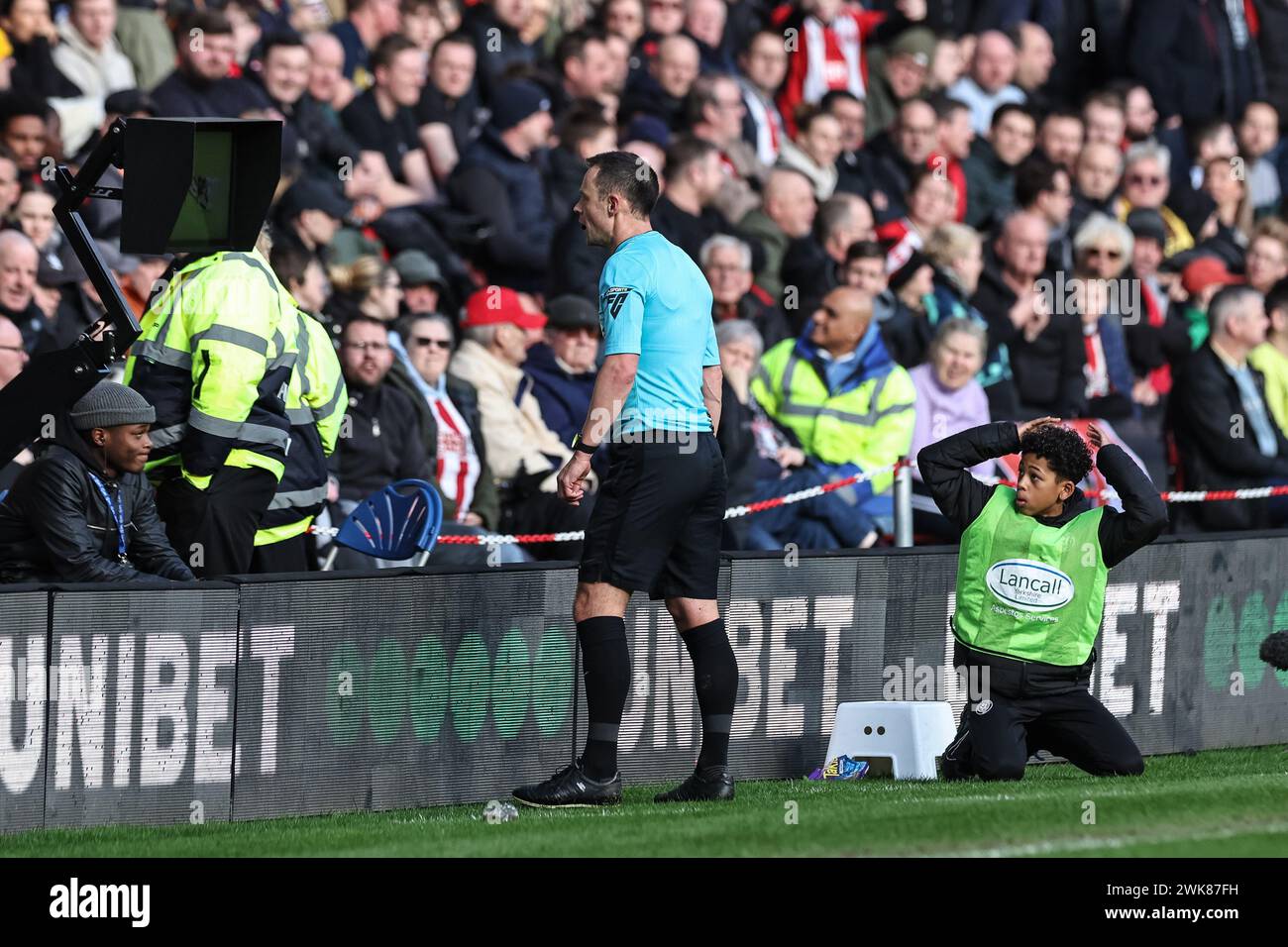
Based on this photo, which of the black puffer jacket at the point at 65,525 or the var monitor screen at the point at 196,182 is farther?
the black puffer jacket at the point at 65,525

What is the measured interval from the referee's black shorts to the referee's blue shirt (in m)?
0.09

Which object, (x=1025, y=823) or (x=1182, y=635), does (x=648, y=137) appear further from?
(x=1025, y=823)

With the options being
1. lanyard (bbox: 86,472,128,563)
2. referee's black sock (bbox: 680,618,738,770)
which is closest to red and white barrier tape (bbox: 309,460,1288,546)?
lanyard (bbox: 86,472,128,563)

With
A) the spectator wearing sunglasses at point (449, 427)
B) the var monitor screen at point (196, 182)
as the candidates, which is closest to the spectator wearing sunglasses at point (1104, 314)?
the spectator wearing sunglasses at point (449, 427)

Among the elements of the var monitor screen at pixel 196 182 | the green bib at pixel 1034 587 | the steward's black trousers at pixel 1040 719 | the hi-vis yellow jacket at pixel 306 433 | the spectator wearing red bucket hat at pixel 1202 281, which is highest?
the spectator wearing red bucket hat at pixel 1202 281

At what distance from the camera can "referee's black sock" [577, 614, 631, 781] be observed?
29.2ft

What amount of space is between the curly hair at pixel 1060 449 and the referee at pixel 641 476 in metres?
1.64

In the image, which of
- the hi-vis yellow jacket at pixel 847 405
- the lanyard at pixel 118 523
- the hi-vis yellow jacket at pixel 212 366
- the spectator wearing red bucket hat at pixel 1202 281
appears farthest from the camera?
the spectator wearing red bucket hat at pixel 1202 281

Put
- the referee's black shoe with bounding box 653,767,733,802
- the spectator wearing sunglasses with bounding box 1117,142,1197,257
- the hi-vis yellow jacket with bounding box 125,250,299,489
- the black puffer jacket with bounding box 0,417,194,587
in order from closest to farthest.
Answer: the referee's black shoe with bounding box 653,767,733,802 < the black puffer jacket with bounding box 0,417,194,587 < the hi-vis yellow jacket with bounding box 125,250,299,489 < the spectator wearing sunglasses with bounding box 1117,142,1197,257

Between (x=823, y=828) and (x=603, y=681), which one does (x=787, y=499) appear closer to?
(x=603, y=681)

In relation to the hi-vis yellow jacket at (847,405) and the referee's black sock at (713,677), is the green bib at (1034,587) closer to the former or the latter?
the referee's black sock at (713,677)

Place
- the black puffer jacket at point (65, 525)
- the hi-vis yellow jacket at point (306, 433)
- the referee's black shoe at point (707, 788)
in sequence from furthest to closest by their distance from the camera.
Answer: the hi-vis yellow jacket at point (306, 433) < the black puffer jacket at point (65, 525) < the referee's black shoe at point (707, 788)

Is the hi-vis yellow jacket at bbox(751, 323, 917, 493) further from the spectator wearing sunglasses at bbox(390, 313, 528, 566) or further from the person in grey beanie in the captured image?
the person in grey beanie

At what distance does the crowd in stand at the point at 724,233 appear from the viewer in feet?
43.1
